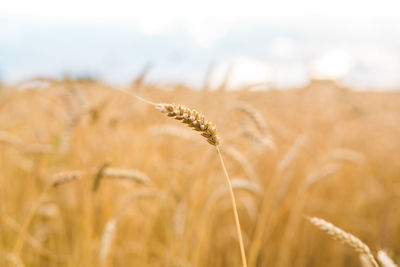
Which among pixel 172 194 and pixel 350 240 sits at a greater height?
pixel 350 240

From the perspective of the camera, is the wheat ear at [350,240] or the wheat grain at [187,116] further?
the wheat ear at [350,240]

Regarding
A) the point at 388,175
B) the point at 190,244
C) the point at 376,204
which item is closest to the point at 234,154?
the point at 190,244

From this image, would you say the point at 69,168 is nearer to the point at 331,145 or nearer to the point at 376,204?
the point at 331,145

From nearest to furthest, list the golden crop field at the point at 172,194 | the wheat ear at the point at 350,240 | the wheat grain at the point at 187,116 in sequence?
1. the wheat grain at the point at 187,116
2. the wheat ear at the point at 350,240
3. the golden crop field at the point at 172,194

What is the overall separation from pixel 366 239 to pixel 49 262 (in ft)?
6.60

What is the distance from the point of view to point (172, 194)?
1.58 m

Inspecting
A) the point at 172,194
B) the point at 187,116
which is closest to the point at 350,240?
the point at 187,116

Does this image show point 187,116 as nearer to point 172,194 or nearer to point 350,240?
point 350,240

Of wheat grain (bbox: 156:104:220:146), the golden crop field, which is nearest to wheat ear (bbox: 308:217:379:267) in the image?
the golden crop field

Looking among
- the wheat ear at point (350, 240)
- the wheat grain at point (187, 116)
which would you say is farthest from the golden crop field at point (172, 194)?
the wheat grain at point (187, 116)

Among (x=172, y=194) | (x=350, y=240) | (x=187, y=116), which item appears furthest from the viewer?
(x=172, y=194)

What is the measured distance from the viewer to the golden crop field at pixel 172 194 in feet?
4.45

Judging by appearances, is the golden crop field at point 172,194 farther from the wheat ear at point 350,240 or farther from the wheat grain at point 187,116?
the wheat grain at point 187,116

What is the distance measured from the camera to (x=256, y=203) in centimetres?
→ 256
